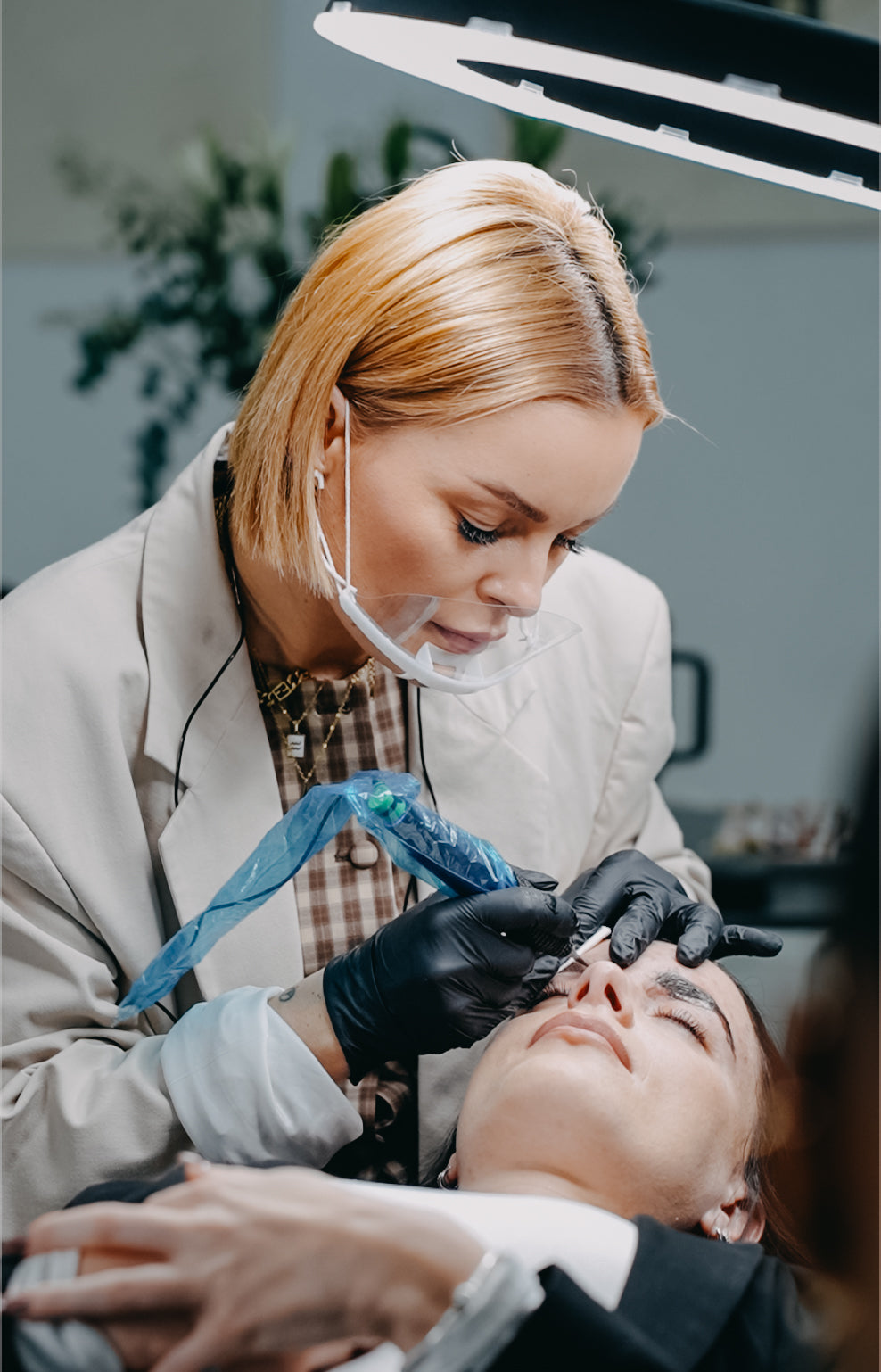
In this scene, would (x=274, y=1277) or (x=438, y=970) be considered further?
(x=438, y=970)

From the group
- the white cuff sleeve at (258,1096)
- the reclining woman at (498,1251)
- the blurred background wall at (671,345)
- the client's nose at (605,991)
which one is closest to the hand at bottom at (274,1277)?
the reclining woman at (498,1251)

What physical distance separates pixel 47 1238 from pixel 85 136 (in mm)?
1989

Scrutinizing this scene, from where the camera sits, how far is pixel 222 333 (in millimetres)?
2162

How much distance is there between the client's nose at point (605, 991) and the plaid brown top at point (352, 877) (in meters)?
0.24

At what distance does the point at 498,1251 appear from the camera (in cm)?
80

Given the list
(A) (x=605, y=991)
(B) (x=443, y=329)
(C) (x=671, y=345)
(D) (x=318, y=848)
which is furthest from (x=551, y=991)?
(C) (x=671, y=345)

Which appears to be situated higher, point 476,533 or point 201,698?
point 476,533

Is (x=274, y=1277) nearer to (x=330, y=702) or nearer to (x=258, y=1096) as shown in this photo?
(x=258, y=1096)

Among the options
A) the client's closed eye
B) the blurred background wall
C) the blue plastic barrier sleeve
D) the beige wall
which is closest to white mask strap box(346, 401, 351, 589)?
the blue plastic barrier sleeve

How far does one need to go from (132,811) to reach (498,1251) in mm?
623

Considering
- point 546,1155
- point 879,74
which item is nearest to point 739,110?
point 879,74

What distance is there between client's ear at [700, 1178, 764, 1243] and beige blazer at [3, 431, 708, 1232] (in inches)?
12.1

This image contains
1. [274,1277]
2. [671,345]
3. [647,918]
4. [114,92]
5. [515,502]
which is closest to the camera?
[274,1277]

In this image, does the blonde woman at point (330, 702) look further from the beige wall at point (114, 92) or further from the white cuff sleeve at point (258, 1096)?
the beige wall at point (114, 92)
